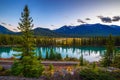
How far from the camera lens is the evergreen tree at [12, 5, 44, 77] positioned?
24492mm

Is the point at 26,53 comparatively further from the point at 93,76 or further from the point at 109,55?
the point at 109,55

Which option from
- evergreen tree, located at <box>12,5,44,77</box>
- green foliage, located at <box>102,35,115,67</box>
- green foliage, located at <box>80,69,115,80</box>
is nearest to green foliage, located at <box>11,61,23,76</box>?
evergreen tree, located at <box>12,5,44,77</box>

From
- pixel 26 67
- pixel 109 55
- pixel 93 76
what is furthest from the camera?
pixel 109 55

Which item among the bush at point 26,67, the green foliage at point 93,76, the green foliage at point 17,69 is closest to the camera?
the green foliage at point 93,76

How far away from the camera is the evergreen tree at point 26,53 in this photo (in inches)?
964

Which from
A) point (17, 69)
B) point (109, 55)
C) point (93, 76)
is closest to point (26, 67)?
point (17, 69)

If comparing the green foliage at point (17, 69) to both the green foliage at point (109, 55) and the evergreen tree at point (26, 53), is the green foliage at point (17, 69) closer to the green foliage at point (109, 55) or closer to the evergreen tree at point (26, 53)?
the evergreen tree at point (26, 53)

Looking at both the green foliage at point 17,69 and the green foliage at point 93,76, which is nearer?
the green foliage at point 93,76

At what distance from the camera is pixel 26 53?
2592cm

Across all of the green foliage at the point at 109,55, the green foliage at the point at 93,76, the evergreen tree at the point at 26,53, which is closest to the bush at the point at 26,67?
the evergreen tree at the point at 26,53

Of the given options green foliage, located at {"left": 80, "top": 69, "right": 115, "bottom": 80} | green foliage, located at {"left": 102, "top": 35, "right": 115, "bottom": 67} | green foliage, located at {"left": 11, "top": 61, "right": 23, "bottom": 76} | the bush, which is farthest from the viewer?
green foliage, located at {"left": 102, "top": 35, "right": 115, "bottom": 67}

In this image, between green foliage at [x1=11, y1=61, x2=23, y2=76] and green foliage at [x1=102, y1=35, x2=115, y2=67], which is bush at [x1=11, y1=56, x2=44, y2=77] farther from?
green foliage at [x1=102, y1=35, x2=115, y2=67]

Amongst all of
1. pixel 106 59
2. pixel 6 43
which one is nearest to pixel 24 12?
pixel 106 59

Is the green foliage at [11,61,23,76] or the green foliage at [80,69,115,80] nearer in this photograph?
the green foliage at [80,69,115,80]
